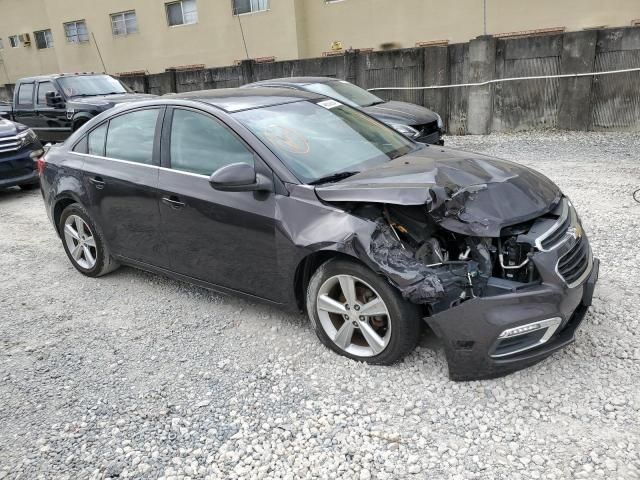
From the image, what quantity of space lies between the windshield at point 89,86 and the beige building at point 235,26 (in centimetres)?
727

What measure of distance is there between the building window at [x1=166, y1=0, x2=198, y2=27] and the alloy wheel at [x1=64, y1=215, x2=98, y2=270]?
1706 cm

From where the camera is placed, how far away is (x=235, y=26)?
18.9m

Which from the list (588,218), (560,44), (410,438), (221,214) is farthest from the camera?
(560,44)

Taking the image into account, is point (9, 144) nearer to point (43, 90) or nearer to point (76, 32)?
point (43, 90)

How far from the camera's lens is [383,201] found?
3.00 metres

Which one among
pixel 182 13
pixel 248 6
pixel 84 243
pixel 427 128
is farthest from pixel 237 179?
pixel 182 13

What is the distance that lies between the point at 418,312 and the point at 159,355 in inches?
71.0


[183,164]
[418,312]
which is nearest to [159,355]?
[183,164]

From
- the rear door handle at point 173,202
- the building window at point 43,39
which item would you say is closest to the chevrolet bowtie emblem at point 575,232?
the rear door handle at point 173,202

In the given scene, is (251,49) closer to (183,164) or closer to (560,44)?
Result: (560,44)

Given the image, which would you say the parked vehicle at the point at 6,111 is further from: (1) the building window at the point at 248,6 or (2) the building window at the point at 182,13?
(2) the building window at the point at 182,13

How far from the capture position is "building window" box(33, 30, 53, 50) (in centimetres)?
2580

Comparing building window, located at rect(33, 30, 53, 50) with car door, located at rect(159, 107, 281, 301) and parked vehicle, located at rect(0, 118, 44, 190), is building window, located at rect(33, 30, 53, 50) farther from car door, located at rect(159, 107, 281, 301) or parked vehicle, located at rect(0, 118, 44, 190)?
car door, located at rect(159, 107, 281, 301)

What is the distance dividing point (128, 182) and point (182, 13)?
60.2ft
